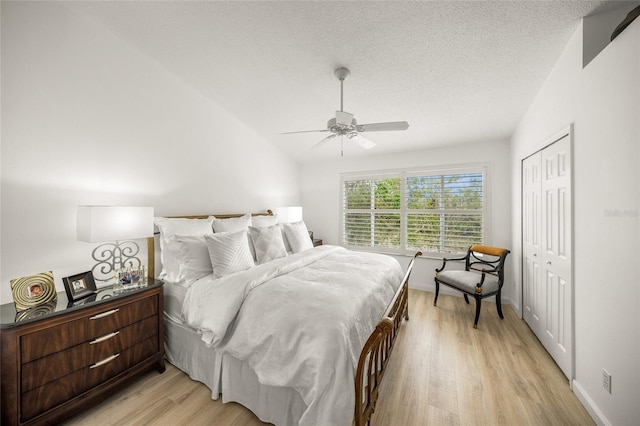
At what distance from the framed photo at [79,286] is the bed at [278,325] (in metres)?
0.53

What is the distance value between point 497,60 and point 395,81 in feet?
2.78

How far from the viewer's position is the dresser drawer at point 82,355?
141 cm

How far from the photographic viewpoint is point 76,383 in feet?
5.18

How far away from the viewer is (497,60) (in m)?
2.07

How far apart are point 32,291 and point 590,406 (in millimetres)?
3787

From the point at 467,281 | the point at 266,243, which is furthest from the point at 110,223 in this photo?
the point at 467,281

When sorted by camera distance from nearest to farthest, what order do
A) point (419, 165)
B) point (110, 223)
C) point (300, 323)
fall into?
point (300, 323) → point (110, 223) → point (419, 165)

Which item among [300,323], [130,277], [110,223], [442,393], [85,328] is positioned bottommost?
[442,393]

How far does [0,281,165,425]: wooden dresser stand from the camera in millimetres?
1345

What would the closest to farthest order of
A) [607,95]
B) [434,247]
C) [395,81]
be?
[607,95] → [395,81] → [434,247]

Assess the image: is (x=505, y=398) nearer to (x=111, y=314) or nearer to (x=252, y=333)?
(x=252, y=333)

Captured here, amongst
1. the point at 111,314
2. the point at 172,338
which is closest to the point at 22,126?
the point at 111,314

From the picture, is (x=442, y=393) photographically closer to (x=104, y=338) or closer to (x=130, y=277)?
(x=104, y=338)

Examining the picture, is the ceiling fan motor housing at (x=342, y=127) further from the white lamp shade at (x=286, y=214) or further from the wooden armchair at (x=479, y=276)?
the wooden armchair at (x=479, y=276)
